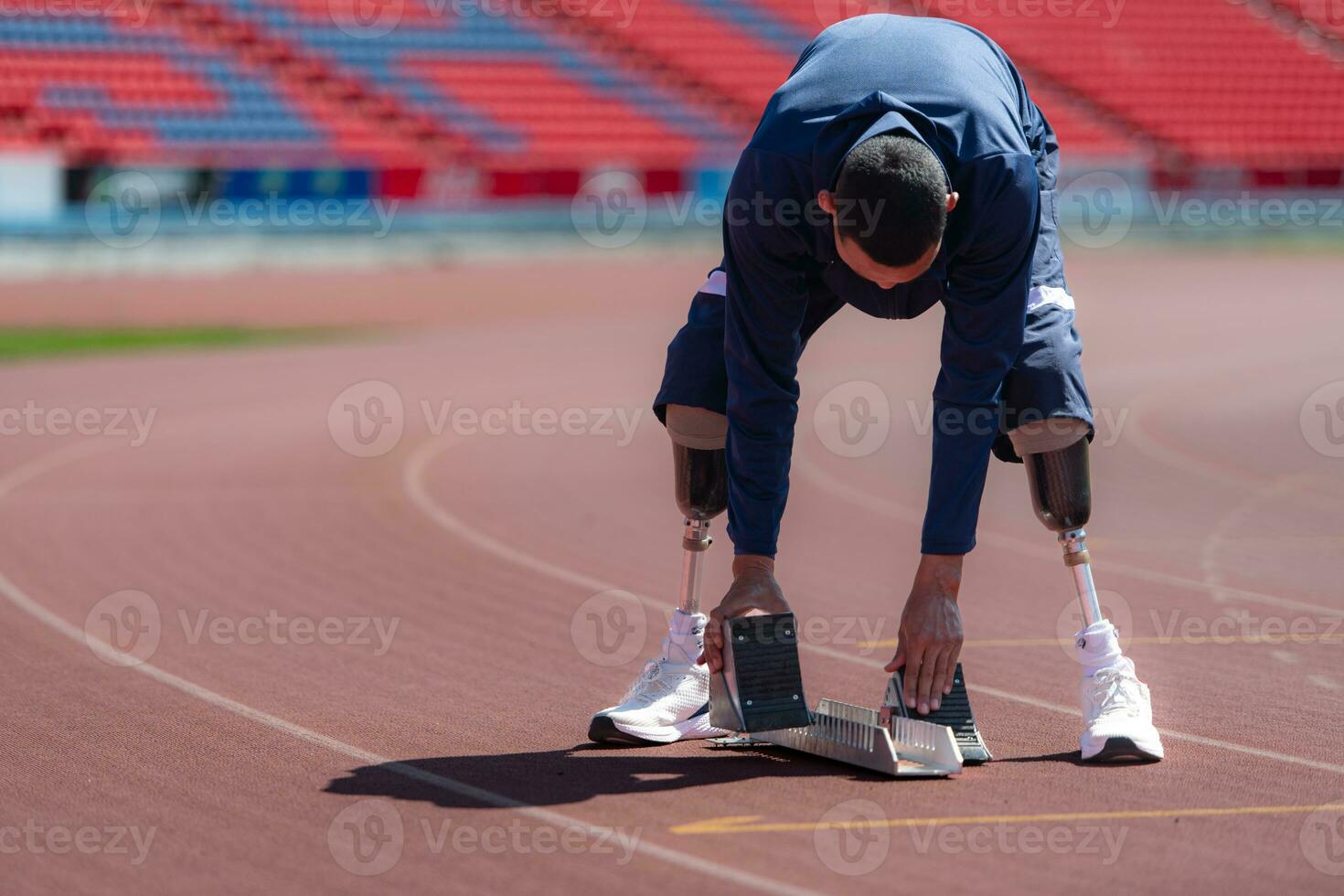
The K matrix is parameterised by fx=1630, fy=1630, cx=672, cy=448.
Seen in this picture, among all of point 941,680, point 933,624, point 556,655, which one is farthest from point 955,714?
point 556,655

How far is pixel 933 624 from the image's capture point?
4.31m

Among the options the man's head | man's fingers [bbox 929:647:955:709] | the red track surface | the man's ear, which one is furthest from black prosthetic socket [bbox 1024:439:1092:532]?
the man's ear

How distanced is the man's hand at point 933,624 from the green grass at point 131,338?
42.4 ft

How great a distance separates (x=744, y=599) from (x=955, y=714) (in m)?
0.68

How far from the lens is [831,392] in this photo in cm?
1388

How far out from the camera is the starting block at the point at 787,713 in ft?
14.4

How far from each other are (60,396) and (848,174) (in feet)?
36.0

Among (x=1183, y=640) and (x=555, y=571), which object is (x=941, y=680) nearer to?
(x=1183, y=640)

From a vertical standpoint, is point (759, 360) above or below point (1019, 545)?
above

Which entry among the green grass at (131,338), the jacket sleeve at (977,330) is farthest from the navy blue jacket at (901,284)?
the green grass at (131,338)

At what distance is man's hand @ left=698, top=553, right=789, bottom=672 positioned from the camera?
445cm

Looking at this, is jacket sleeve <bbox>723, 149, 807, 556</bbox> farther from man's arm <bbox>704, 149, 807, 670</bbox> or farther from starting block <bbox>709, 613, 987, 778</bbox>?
starting block <bbox>709, 613, 987, 778</bbox>

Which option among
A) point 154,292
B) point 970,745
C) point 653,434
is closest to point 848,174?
point 970,745

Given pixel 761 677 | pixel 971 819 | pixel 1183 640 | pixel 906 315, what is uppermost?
pixel 906 315
